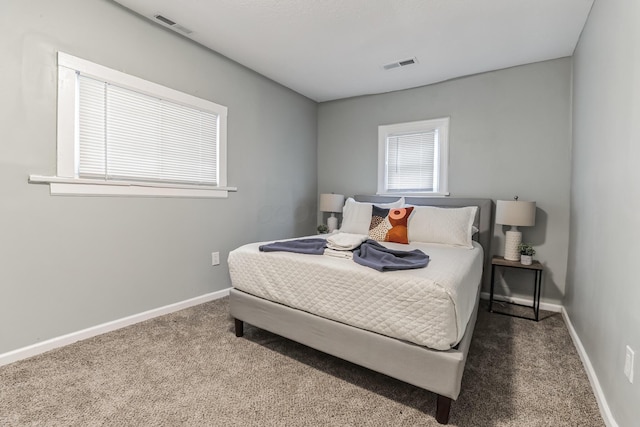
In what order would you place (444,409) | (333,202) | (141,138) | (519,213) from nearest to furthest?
(444,409)
(141,138)
(519,213)
(333,202)

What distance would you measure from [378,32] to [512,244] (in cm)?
232

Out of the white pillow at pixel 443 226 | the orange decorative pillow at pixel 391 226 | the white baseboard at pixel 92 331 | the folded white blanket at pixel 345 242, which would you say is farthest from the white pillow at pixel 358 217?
the white baseboard at pixel 92 331

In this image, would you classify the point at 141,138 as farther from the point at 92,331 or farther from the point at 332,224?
the point at 332,224

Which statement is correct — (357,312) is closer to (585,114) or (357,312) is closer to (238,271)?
(238,271)

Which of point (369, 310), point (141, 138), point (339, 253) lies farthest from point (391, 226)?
point (141, 138)

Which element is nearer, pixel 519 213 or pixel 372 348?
pixel 372 348

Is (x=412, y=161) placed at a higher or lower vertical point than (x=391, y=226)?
higher

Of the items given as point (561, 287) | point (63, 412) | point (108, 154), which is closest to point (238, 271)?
point (63, 412)

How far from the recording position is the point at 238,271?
2225 mm

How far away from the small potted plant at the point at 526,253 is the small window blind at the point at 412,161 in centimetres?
114

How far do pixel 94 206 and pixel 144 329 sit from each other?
1.02 metres

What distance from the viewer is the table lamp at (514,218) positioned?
9.17 feet

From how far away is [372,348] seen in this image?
1.62m

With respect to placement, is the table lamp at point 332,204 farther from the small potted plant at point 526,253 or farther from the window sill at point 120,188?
the small potted plant at point 526,253
